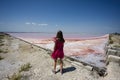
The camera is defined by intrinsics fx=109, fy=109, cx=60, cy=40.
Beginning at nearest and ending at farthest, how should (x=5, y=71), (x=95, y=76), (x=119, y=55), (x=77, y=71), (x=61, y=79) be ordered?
(x=61, y=79)
(x=95, y=76)
(x=77, y=71)
(x=5, y=71)
(x=119, y=55)

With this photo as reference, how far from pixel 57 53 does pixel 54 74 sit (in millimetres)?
1052

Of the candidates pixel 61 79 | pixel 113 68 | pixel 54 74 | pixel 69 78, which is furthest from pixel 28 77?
pixel 113 68

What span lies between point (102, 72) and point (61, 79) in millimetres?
2041

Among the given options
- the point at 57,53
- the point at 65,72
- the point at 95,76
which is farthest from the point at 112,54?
the point at 57,53

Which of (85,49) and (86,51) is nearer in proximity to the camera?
(86,51)

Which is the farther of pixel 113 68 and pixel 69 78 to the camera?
pixel 113 68

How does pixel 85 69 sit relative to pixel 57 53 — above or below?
below

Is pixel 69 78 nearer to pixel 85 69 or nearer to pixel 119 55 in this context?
pixel 85 69

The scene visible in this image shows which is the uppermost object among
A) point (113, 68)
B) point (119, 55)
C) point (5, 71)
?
point (119, 55)

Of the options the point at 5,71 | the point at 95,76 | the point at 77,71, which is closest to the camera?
the point at 95,76

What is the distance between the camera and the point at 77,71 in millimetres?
5395

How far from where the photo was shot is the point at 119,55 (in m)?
6.34

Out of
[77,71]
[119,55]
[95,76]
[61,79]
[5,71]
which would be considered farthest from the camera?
[119,55]

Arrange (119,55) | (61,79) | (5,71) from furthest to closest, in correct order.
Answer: (119,55)
(5,71)
(61,79)
